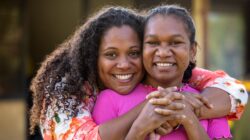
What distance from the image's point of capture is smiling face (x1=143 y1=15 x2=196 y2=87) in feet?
8.98

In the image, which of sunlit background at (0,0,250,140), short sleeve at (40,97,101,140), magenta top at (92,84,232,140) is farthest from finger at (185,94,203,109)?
sunlit background at (0,0,250,140)

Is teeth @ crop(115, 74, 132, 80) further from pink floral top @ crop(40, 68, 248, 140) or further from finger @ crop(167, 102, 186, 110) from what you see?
finger @ crop(167, 102, 186, 110)

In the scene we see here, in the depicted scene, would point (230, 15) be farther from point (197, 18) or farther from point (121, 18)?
point (121, 18)

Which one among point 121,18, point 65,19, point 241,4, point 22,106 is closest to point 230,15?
point 241,4

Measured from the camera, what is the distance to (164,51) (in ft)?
8.93

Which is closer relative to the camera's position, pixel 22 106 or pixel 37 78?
pixel 37 78

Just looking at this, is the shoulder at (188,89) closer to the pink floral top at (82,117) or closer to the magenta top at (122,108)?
the pink floral top at (82,117)

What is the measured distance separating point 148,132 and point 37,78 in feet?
2.31

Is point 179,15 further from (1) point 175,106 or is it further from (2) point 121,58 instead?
(1) point 175,106

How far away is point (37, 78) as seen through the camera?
299cm

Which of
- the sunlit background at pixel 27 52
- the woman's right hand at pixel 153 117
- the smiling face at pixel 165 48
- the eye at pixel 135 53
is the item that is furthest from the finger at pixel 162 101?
the sunlit background at pixel 27 52

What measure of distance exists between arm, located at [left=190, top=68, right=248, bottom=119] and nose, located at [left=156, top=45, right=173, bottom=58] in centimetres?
31

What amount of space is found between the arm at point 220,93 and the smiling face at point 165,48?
23 cm

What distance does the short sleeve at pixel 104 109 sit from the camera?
2.78m
